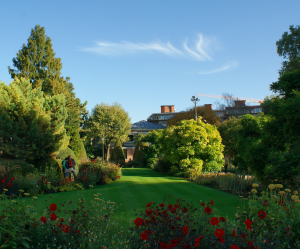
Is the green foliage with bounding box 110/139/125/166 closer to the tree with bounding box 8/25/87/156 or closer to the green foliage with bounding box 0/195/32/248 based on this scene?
the tree with bounding box 8/25/87/156

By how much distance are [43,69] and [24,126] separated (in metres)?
10.5

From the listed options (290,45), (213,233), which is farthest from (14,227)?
(290,45)

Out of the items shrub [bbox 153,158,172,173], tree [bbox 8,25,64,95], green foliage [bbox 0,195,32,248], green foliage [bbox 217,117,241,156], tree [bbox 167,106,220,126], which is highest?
tree [bbox 8,25,64,95]

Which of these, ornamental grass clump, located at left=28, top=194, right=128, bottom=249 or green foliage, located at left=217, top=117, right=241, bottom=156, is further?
Result: green foliage, located at left=217, top=117, right=241, bottom=156

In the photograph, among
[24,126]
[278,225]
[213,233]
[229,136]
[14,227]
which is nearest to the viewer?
[14,227]

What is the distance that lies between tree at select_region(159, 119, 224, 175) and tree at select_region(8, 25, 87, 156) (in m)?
8.59

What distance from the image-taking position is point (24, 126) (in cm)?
1412

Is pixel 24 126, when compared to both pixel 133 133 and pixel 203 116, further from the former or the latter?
pixel 203 116

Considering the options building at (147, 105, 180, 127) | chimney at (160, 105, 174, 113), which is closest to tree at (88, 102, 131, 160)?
building at (147, 105, 180, 127)

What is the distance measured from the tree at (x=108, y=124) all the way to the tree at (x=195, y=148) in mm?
16809

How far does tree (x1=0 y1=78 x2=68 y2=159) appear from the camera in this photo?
1387 cm

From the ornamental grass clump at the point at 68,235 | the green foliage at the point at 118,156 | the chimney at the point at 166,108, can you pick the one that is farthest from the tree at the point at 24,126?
the chimney at the point at 166,108

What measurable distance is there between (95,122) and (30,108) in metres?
20.7

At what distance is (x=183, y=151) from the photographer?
719 inches
